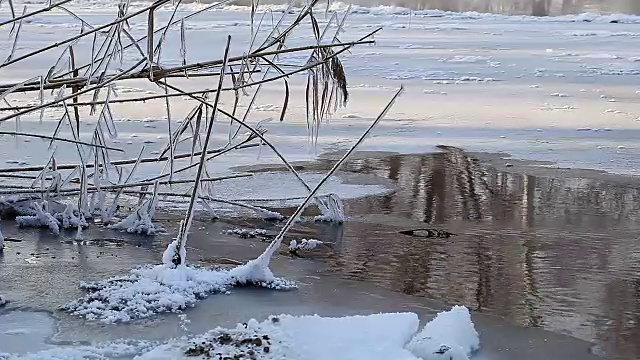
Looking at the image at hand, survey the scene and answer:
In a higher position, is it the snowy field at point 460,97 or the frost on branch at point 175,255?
the frost on branch at point 175,255

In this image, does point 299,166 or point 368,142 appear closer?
point 299,166

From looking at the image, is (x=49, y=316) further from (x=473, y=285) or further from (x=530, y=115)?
(x=530, y=115)

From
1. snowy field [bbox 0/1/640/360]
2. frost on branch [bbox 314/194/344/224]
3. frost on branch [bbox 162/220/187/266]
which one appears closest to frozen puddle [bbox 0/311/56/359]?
snowy field [bbox 0/1/640/360]

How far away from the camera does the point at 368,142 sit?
850cm

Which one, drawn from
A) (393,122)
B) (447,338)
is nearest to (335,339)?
(447,338)

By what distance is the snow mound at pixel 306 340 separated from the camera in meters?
3.20

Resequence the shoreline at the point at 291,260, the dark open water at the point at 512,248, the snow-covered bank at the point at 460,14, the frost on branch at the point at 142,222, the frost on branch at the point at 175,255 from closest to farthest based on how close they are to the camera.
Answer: the shoreline at the point at 291,260 < the dark open water at the point at 512,248 < the frost on branch at the point at 175,255 < the frost on branch at the point at 142,222 < the snow-covered bank at the point at 460,14

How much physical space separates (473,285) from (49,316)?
190 centimetres

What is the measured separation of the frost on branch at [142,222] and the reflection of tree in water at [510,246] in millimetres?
1121

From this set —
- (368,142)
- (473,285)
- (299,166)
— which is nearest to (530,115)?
(368,142)

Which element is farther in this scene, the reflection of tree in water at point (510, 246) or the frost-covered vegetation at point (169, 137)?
the reflection of tree in water at point (510, 246)

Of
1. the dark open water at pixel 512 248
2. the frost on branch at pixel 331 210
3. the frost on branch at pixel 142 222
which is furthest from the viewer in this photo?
the frost on branch at pixel 331 210

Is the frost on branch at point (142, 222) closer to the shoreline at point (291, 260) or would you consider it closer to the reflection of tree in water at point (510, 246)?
the shoreline at point (291, 260)

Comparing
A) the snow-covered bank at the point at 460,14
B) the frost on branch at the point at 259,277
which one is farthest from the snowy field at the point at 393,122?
the snow-covered bank at the point at 460,14
